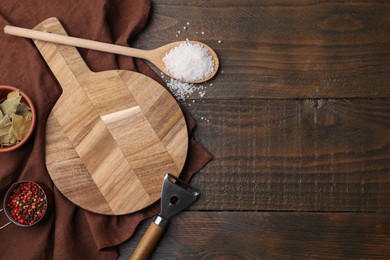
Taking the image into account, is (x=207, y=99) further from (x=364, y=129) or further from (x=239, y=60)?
(x=364, y=129)

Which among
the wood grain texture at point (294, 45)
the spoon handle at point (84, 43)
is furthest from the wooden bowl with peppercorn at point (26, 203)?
the wood grain texture at point (294, 45)

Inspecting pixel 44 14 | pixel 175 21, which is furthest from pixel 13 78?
pixel 175 21

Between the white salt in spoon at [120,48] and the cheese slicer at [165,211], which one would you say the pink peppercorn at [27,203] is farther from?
the white salt in spoon at [120,48]

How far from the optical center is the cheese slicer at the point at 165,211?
3.75ft

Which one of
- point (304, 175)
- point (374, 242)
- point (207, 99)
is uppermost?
point (207, 99)

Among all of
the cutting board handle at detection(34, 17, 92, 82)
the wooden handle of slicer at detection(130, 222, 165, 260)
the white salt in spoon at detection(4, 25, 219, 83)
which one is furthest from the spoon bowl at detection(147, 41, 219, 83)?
the wooden handle of slicer at detection(130, 222, 165, 260)

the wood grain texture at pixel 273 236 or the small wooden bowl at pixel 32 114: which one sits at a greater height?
the small wooden bowl at pixel 32 114

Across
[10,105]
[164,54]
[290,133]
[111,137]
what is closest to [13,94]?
[10,105]

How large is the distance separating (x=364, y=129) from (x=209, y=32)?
45 centimetres

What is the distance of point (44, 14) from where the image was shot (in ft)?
4.16

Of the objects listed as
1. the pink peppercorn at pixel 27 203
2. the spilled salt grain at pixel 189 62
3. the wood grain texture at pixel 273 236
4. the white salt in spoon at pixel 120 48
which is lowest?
the wood grain texture at pixel 273 236

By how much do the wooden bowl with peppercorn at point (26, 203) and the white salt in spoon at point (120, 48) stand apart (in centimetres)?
35

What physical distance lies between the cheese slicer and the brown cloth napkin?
4cm

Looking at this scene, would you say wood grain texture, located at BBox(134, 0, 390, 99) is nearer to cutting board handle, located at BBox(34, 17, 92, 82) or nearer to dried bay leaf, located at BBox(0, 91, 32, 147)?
cutting board handle, located at BBox(34, 17, 92, 82)
